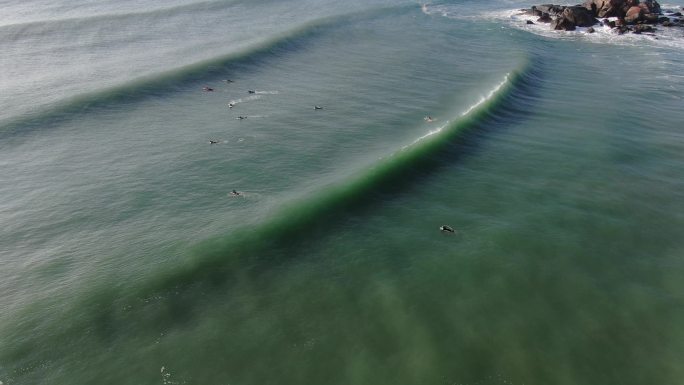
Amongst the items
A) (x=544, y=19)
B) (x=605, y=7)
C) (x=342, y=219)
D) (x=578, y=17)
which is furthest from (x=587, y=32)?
(x=342, y=219)

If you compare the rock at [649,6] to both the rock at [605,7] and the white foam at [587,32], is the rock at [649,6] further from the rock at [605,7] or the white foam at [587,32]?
the white foam at [587,32]

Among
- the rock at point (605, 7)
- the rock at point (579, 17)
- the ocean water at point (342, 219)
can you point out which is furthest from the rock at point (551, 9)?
the ocean water at point (342, 219)

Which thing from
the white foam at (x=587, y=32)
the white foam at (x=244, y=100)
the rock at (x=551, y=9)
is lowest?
the white foam at (x=244, y=100)

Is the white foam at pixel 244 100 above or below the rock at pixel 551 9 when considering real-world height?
below

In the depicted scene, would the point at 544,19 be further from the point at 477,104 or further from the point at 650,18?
the point at 477,104

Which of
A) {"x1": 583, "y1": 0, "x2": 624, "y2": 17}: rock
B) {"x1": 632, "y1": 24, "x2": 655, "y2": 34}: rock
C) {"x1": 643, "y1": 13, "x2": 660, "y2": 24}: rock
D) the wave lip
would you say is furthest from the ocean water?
{"x1": 583, "y1": 0, "x2": 624, "y2": 17}: rock

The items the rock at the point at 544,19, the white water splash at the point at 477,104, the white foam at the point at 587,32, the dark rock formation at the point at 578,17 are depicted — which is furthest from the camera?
the rock at the point at 544,19

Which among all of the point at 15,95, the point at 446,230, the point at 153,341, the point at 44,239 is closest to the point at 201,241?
the point at 153,341

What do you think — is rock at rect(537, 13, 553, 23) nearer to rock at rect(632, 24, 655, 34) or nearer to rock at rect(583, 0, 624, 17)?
rock at rect(583, 0, 624, 17)
